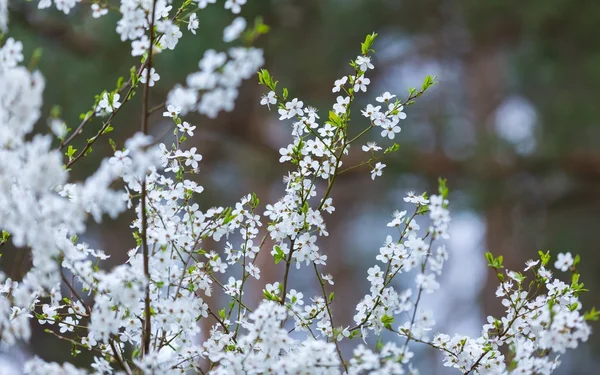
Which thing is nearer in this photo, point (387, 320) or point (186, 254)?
point (387, 320)

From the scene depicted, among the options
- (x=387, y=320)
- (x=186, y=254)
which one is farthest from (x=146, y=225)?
(x=387, y=320)

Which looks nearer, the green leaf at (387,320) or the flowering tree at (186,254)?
the flowering tree at (186,254)

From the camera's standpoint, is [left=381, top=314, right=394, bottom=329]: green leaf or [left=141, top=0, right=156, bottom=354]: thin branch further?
[left=381, top=314, right=394, bottom=329]: green leaf

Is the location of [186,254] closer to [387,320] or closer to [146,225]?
[146,225]

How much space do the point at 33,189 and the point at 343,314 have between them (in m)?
5.54

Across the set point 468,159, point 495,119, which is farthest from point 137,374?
point 495,119

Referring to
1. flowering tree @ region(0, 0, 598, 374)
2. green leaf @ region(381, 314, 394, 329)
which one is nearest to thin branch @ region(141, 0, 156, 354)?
flowering tree @ region(0, 0, 598, 374)

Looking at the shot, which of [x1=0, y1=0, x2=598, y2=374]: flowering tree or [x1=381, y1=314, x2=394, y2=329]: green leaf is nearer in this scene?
[x1=0, y1=0, x2=598, y2=374]: flowering tree

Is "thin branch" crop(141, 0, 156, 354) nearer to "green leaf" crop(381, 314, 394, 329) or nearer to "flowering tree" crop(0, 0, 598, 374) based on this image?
"flowering tree" crop(0, 0, 598, 374)

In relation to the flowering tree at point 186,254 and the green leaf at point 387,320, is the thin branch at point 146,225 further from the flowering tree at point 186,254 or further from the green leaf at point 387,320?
the green leaf at point 387,320

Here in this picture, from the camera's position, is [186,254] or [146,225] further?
[186,254]

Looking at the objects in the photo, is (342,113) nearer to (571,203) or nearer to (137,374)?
(137,374)

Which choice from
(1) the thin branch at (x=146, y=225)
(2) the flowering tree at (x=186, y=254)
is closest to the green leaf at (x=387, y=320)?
(2) the flowering tree at (x=186, y=254)

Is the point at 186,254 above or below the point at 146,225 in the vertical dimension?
above
